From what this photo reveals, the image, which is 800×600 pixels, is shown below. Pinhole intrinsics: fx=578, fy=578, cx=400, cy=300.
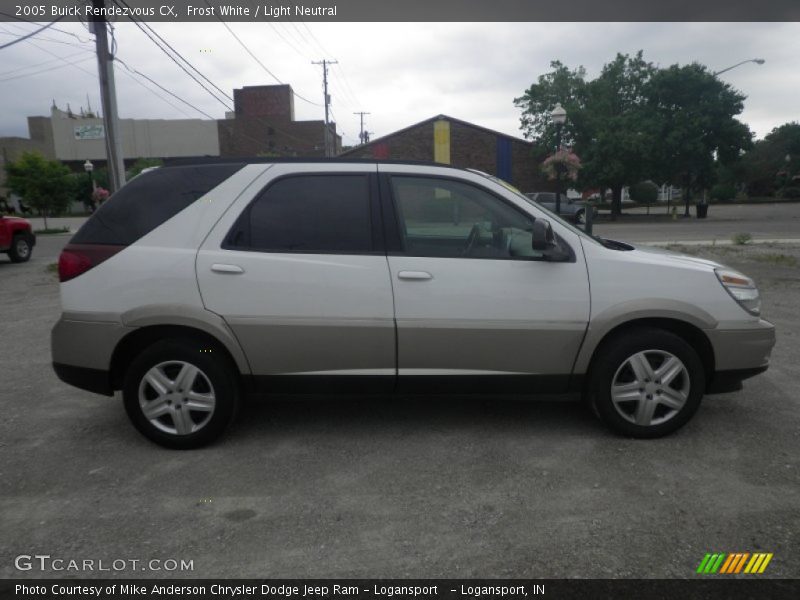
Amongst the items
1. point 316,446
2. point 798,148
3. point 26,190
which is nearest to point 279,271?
point 316,446

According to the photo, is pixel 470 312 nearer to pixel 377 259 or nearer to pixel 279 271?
pixel 377 259

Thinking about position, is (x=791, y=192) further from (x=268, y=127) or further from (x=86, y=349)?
(x=86, y=349)

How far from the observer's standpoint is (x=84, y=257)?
3.68m

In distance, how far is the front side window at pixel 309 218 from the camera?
370cm

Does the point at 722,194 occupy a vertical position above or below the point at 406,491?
above

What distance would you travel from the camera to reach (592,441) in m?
3.84

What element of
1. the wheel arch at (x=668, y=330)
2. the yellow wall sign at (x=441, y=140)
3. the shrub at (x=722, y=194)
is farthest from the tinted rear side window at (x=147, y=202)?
the shrub at (x=722, y=194)

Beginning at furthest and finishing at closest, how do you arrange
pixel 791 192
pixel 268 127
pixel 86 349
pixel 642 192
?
pixel 268 127
pixel 791 192
pixel 642 192
pixel 86 349

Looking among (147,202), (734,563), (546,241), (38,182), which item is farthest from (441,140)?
(734,563)

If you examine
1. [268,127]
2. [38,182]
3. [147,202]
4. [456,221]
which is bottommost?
[456,221]

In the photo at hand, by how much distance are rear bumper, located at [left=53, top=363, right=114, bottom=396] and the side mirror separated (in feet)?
9.35

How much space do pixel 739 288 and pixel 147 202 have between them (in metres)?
3.91

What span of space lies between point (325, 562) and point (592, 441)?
6.70 feet

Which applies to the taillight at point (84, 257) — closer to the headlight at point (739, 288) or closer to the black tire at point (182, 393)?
the black tire at point (182, 393)
